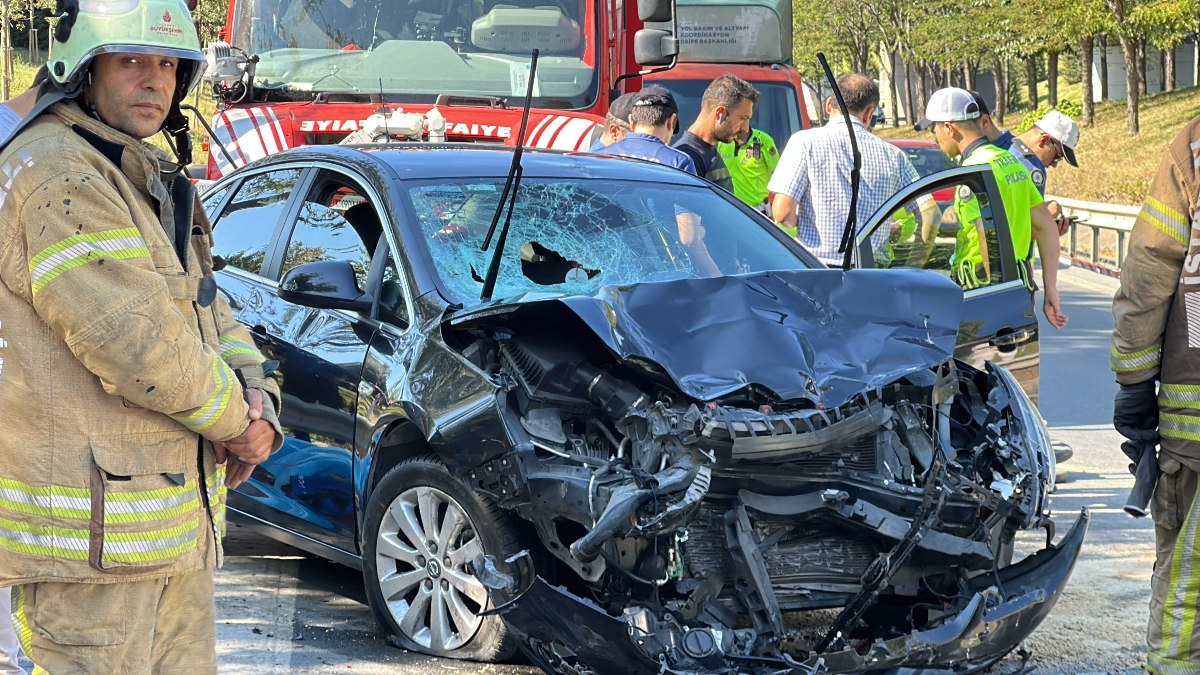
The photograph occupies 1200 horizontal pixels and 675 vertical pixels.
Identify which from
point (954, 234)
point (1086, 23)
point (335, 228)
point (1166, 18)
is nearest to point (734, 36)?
point (954, 234)

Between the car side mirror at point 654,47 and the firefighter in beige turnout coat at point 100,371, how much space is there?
7.10 meters

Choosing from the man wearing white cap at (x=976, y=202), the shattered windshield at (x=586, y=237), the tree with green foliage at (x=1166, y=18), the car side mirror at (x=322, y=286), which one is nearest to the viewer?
the car side mirror at (x=322, y=286)

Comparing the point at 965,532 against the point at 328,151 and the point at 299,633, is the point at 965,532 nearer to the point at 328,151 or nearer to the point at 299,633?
the point at 299,633

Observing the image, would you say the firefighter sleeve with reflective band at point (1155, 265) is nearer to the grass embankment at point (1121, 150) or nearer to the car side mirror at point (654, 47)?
the car side mirror at point (654, 47)

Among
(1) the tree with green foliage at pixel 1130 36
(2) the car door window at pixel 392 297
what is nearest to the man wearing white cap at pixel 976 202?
(2) the car door window at pixel 392 297

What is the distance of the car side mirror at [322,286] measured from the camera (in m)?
5.14

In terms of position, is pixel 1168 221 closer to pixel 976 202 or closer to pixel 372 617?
pixel 976 202

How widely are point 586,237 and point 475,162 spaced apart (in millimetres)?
613

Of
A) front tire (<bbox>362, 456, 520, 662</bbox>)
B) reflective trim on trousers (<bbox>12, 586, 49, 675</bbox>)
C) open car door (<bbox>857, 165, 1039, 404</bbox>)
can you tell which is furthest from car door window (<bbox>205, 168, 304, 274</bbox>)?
reflective trim on trousers (<bbox>12, 586, 49, 675</bbox>)

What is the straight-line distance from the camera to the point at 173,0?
2.98m

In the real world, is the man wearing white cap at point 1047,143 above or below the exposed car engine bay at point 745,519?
above

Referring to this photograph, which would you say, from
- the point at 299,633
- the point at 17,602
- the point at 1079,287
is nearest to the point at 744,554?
the point at 299,633

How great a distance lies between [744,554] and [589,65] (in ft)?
20.4

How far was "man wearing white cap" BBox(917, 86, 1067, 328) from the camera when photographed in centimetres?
675
